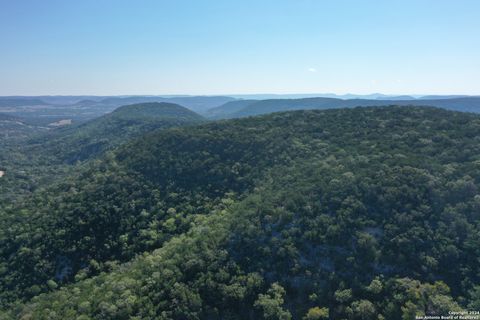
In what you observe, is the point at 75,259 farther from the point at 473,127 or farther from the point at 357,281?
the point at 473,127

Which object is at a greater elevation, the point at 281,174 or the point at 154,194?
the point at 281,174

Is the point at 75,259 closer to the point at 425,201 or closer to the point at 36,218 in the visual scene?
the point at 36,218

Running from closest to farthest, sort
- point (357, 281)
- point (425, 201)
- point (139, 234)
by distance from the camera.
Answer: point (357, 281) < point (425, 201) < point (139, 234)

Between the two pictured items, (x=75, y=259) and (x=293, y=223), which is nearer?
(x=293, y=223)

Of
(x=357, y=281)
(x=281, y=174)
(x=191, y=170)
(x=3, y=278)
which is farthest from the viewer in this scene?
(x=191, y=170)

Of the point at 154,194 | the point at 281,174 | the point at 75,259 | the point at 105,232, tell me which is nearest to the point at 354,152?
the point at 281,174

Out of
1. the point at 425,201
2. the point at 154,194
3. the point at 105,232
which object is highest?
the point at 425,201
